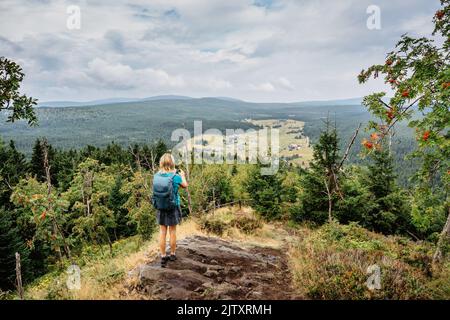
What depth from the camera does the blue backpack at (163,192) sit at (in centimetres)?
710

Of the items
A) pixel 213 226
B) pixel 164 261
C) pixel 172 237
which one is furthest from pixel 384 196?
pixel 164 261

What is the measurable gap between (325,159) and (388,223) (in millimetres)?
9447

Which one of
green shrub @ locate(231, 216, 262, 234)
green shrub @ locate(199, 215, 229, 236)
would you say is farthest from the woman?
green shrub @ locate(231, 216, 262, 234)

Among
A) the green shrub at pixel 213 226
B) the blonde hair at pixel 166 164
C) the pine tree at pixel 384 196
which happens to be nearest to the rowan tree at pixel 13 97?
the blonde hair at pixel 166 164

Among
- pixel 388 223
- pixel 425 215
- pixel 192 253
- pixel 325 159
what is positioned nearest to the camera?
pixel 192 253

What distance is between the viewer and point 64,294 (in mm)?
6340

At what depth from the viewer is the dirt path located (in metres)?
6.44

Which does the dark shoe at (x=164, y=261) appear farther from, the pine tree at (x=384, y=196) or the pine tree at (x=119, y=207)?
the pine tree at (x=119, y=207)

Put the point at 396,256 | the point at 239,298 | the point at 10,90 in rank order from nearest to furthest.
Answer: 1. the point at 239,298
2. the point at 10,90
3. the point at 396,256

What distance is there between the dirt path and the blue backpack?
1543mm

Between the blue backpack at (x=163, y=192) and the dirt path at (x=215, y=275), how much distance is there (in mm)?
1543

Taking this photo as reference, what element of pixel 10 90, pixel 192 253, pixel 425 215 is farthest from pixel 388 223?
pixel 10 90

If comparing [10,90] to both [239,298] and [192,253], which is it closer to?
[192,253]

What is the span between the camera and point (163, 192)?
714cm
